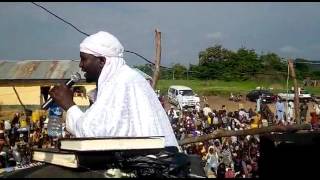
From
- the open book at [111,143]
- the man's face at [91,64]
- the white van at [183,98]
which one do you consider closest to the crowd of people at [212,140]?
the man's face at [91,64]

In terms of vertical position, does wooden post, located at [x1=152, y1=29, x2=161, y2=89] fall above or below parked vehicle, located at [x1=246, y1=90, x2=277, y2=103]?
above

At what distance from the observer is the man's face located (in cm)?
262

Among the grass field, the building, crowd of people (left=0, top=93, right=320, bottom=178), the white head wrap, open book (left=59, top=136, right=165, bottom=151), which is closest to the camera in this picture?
open book (left=59, top=136, right=165, bottom=151)

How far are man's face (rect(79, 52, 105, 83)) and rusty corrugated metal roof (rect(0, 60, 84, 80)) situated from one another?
30.2 m

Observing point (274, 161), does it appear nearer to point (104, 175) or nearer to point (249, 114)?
point (104, 175)

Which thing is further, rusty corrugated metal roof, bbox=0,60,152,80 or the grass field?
the grass field

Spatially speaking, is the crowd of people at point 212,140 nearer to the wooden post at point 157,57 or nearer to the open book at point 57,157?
the wooden post at point 157,57

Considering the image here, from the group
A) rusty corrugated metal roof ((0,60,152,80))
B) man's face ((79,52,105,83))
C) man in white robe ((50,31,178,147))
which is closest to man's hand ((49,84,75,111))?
man in white robe ((50,31,178,147))

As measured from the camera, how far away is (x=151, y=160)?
78.3 inches

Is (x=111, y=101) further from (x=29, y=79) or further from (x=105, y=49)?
(x=29, y=79)

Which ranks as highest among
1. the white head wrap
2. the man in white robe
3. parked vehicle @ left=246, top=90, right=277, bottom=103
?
the white head wrap

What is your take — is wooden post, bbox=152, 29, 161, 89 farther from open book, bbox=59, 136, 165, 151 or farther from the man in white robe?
open book, bbox=59, 136, 165, 151

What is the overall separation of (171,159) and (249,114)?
24813 millimetres

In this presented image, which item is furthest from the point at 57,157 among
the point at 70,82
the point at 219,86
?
the point at 219,86
